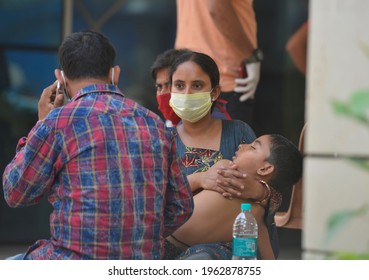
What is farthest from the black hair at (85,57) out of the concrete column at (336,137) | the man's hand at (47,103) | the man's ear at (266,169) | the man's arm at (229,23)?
the man's arm at (229,23)

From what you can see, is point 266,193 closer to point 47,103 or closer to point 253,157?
point 253,157

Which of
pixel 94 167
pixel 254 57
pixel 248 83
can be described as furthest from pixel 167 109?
pixel 94 167

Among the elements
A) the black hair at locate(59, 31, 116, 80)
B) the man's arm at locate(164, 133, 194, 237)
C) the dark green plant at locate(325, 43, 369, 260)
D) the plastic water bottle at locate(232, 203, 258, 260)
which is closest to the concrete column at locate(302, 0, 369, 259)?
the dark green plant at locate(325, 43, 369, 260)

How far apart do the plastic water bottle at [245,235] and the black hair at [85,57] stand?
0.92 metres

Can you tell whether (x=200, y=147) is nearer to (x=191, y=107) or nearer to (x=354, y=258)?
(x=191, y=107)

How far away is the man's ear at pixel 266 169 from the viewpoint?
4.20m

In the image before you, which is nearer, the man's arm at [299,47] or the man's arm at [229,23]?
the man's arm at [229,23]

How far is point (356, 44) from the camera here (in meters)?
4.20

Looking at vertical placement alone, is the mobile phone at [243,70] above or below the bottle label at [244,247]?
above

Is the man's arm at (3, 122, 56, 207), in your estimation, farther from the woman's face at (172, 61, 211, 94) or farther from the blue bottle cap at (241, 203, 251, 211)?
the woman's face at (172, 61, 211, 94)

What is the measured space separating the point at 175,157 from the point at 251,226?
1.96 feet

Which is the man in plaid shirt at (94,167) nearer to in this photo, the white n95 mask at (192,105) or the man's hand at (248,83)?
the white n95 mask at (192,105)
